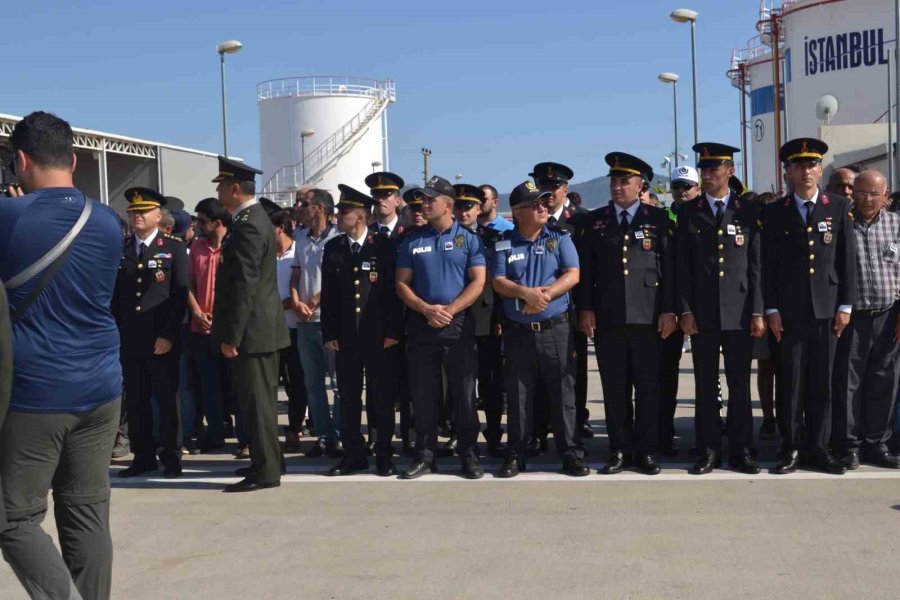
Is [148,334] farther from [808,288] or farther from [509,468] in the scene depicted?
[808,288]

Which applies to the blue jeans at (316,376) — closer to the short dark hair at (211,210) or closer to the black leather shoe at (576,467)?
the short dark hair at (211,210)

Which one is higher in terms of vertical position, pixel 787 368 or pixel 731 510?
pixel 787 368

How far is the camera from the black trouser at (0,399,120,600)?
364 cm

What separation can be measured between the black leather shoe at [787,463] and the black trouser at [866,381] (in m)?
0.34

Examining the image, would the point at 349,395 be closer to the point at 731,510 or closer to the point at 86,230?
the point at 731,510

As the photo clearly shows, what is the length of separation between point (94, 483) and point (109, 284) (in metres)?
0.76

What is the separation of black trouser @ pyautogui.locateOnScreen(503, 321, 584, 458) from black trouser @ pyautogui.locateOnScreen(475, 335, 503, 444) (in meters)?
0.95

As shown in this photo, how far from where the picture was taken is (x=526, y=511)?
625cm

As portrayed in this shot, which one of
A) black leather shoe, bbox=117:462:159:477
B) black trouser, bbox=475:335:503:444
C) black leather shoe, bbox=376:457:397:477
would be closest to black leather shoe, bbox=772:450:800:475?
black trouser, bbox=475:335:503:444

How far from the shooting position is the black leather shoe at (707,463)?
724cm

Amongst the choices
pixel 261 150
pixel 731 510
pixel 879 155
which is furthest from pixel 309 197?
pixel 261 150

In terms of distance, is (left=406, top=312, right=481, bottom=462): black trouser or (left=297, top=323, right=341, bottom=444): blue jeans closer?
(left=406, top=312, right=481, bottom=462): black trouser

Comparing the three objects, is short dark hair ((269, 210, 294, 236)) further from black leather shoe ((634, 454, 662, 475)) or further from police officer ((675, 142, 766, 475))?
black leather shoe ((634, 454, 662, 475))

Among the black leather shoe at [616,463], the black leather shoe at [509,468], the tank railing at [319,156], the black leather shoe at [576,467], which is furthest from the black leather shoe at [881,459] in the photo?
the tank railing at [319,156]
